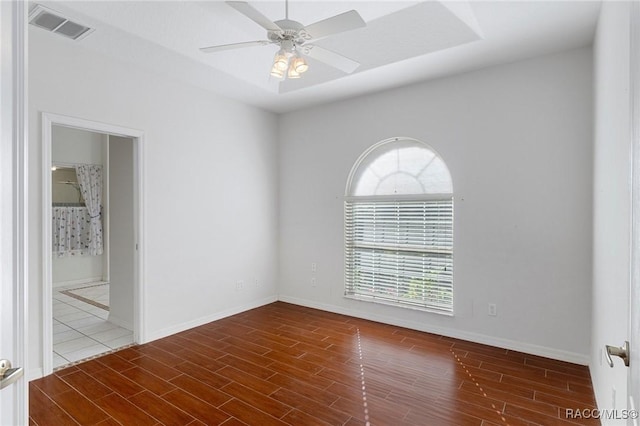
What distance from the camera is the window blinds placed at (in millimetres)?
3906

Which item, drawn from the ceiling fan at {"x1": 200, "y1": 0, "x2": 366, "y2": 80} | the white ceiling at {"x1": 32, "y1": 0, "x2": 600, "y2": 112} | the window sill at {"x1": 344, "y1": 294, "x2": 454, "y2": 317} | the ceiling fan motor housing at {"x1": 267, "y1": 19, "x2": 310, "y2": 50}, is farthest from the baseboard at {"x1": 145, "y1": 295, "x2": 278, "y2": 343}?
the ceiling fan motor housing at {"x1": 267, "y1": 19, "x2": 310, "y2": 50}

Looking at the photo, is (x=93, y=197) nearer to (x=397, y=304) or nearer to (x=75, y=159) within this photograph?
(x=75, y=159)

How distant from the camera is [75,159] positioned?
6.41 metres

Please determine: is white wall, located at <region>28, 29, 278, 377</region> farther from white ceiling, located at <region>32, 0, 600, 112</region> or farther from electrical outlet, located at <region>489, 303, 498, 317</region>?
electrical outlet, located at <region>489, 303, 498, 317</region>

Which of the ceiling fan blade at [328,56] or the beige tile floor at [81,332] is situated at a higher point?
the ceiling fan blade at [328,56]

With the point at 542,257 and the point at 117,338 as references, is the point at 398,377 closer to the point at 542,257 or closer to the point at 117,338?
the point at 542,257

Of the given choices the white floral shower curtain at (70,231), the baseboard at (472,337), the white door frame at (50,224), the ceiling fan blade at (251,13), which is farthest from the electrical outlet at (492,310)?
the white floral shower curtain at (70,231)

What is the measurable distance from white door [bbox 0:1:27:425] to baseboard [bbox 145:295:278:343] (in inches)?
117

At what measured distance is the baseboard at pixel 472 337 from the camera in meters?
3.16

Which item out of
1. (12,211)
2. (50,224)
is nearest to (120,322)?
(50,224)

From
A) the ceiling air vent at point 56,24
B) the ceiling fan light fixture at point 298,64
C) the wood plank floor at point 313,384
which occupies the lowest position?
the wood plank floor at point 313,384

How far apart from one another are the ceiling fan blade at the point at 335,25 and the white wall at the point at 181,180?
229 cm

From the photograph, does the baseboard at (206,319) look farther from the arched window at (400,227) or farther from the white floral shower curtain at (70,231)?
the white floral shower curtain at (70,231)

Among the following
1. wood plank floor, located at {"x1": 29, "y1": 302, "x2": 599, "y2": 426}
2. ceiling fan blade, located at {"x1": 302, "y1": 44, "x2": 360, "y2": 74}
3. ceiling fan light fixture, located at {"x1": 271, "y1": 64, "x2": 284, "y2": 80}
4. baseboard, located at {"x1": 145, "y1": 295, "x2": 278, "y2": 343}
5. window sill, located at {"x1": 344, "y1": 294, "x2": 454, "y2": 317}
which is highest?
ceiling fan blade, located at {"x1": 302, "y1": 44, "x2": 360, "y2": 74}
